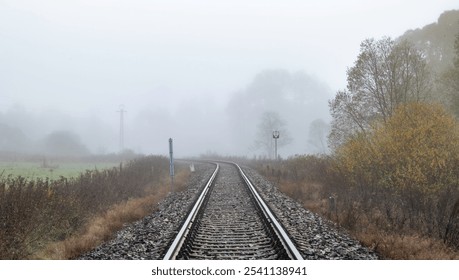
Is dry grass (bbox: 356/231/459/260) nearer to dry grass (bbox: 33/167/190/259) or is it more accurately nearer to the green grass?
dry grass (bbox: 33/167/190/259)

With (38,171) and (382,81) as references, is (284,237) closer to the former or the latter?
(382,81)

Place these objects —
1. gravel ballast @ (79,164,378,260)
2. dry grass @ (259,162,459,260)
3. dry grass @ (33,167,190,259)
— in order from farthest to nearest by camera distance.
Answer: dry grass @ (33,167,190,259) < gravel ballast @ (79,164,378,260) < dry grass @ (259,162,459,260)

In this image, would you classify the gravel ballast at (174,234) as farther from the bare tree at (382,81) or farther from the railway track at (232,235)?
the bare tree at (382,81)

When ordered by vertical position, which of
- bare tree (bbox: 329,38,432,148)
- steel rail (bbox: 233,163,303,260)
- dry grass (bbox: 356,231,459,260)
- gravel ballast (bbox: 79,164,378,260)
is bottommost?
gravel ballast (bbox: 79,164,378,260)

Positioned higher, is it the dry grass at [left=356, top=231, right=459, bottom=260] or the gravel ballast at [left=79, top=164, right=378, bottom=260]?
the dry grass at [left=356, top=231, right=459, bottom=260]

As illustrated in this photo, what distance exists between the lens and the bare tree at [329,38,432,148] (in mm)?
21734

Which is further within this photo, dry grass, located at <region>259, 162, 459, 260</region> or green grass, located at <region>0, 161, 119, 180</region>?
green grass, located at <region>0, 161, 119, 180</region>

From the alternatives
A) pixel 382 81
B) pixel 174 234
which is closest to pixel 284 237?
pixel 174 234

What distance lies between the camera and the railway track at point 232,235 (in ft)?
22.3


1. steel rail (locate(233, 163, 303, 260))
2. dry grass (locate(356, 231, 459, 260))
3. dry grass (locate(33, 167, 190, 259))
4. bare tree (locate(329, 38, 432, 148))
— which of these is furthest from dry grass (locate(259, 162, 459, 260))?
bare tree (locate(329, 38, 432, 148))

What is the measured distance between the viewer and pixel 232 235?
8391 mm

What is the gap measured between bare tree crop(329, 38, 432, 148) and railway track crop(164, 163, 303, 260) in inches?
Result: 508

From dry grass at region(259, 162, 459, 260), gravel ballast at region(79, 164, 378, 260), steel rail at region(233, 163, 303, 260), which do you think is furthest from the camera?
gravel ballast at region(79, 164, 378, 260)

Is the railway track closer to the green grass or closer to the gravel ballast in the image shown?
the gravel ballast
